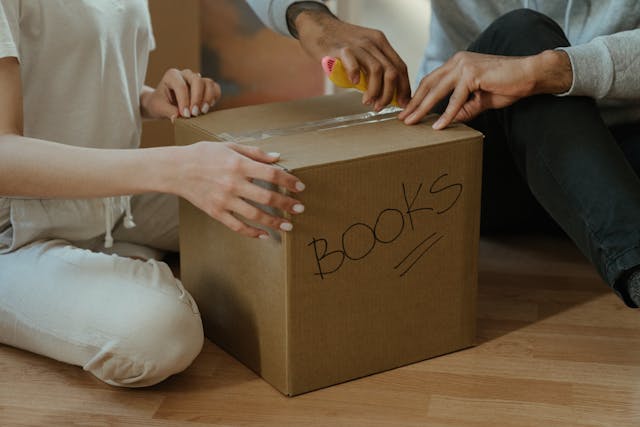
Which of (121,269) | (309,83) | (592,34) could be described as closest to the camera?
(121,269)

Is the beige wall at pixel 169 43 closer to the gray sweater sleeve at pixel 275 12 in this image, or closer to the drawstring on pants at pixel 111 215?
the gray sweater sleeve at pixel 275 12

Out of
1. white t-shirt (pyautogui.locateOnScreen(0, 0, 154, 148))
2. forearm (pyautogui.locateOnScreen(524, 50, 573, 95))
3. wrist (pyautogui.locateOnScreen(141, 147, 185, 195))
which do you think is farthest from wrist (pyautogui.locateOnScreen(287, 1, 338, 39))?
wrist (pyautogui.locateOnScreen(141, 147, 185, 195))

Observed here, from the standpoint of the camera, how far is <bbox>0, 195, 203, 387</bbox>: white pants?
1254 millimetres

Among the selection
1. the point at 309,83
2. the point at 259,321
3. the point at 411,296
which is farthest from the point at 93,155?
the point at 309,83

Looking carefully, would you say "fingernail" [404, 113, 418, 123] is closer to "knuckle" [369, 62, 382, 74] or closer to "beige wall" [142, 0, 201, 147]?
"knuckle" [369, 62, 382, 74]

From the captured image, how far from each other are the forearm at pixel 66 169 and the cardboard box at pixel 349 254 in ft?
0.51

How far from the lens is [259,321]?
1296 millimetres

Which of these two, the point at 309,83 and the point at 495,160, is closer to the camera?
the point at 495,160

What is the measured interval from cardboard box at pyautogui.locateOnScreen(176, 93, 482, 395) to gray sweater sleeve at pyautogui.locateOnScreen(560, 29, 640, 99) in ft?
0.55

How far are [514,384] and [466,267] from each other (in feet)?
0.55

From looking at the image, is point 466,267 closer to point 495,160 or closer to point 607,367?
point 607,367

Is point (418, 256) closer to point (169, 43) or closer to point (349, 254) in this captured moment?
point (349, 254)

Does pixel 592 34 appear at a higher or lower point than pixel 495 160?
higher

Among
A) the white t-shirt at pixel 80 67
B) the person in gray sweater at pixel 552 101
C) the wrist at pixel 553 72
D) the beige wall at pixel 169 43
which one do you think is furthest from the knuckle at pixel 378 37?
the beige wall at pixel 169 43
